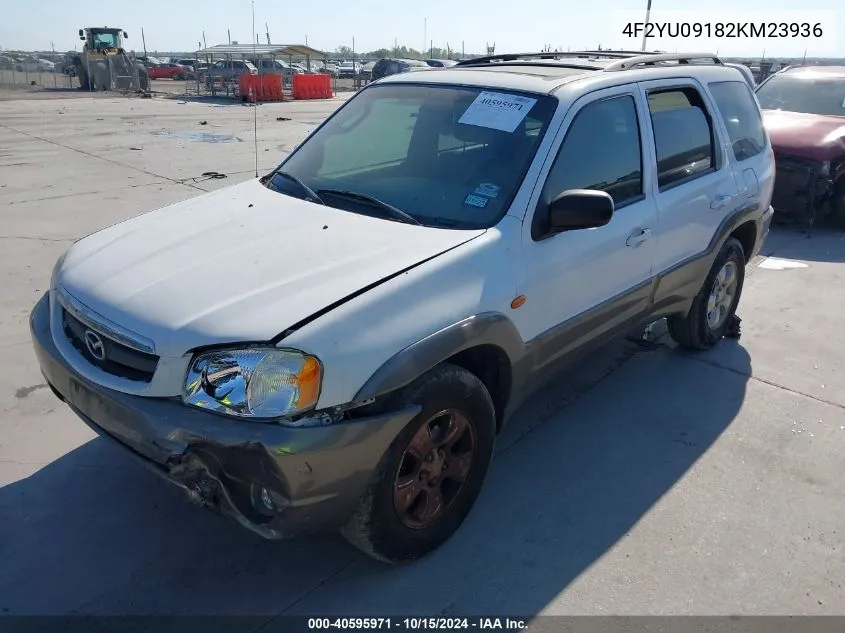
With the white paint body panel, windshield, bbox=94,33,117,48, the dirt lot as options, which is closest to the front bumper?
the white paint body panel

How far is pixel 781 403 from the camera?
4199 mm

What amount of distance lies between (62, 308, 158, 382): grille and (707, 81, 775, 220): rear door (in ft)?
12.1

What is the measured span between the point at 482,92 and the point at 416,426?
178cm

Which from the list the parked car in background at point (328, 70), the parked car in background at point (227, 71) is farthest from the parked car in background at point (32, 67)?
the parked car in background at point (328, 70)

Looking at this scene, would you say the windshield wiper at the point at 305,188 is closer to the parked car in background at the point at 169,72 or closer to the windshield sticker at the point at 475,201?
the windshield sticker at the point at 475,201

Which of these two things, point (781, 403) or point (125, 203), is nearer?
point (781, 403)

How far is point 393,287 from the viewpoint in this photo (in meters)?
2.46

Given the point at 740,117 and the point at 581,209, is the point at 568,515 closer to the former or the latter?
the point at 581,209

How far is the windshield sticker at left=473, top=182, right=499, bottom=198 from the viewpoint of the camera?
3.01 m

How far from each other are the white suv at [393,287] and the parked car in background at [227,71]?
27790 millimetres

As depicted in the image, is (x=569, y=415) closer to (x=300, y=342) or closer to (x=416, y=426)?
(x=416, y=426)

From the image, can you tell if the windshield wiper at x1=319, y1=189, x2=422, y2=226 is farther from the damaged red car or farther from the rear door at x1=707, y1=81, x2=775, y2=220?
the damaged red car

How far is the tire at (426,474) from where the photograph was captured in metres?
2.49

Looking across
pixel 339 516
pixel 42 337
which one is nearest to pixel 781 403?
pixel 339 516
